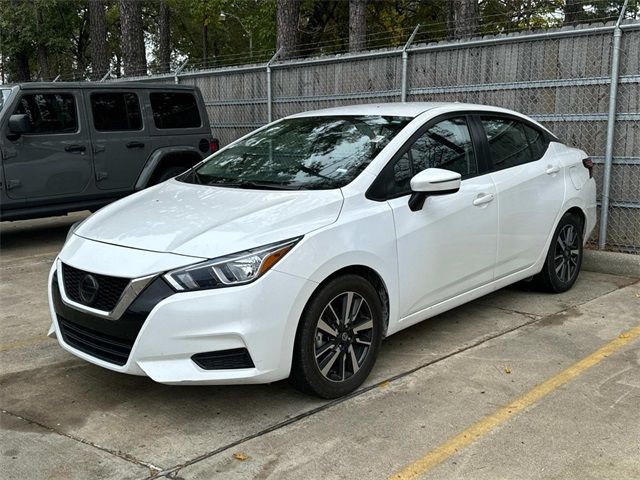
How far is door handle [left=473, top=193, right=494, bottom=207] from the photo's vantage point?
15.2ft

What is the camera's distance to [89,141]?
8281mm

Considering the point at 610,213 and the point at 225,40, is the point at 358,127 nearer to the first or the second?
the point at 610,213

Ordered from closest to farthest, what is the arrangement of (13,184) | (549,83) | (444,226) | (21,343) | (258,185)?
(258,185) < (444,226) < (21,343) < (549,83) < (13,184)

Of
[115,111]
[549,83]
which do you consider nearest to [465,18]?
[549,83]

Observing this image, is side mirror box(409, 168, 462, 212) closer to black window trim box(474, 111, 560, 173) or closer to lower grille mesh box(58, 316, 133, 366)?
black window trim box(474, 111, 560, 173)

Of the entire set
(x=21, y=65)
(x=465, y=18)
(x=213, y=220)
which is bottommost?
(x=213, y=220)

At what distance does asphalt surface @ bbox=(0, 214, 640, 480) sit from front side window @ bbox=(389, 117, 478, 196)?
1.22m

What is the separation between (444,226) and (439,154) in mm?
556

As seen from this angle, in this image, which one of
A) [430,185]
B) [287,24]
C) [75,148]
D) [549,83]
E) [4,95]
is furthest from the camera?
[287,24]

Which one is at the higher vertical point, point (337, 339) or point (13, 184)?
point (13, 184)

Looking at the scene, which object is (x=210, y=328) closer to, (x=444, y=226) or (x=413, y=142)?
(x=444, y=226)

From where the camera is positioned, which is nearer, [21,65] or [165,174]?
[165,174]

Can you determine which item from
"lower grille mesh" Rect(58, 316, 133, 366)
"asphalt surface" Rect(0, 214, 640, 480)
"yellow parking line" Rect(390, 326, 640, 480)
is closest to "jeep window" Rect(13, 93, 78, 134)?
"asphalt surface" Rect(0, 214, 640, 480)

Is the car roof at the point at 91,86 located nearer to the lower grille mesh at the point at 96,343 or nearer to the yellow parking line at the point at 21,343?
the yellow parking line at the point at 21,343
